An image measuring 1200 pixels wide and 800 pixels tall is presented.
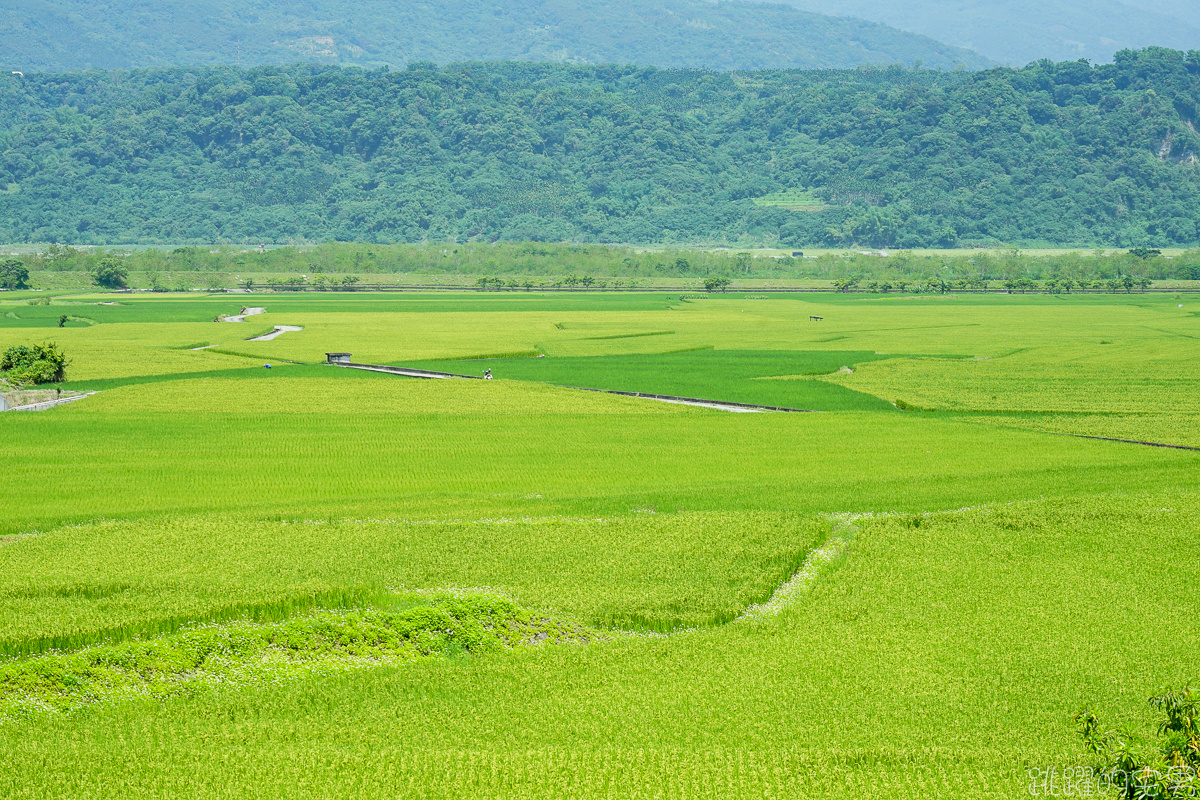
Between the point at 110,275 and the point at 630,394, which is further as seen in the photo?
the point at 110,275

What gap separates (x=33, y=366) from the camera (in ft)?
151

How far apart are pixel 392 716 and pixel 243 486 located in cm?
1497

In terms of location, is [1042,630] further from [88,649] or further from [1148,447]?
[1148,447]

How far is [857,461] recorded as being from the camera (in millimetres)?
28797

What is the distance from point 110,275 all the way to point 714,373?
94345mm

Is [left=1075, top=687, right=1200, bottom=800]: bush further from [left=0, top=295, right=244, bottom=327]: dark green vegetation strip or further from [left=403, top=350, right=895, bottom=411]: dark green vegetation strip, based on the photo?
[left=0, top=295, right=244, bottom=327]: dark green vegetation strip

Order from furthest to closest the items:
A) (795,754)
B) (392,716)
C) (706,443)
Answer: (706,443)
(392,716)
(795,754)

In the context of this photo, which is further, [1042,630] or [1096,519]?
[1096,519]

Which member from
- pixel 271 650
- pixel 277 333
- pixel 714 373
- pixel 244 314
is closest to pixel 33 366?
pixel 277 333

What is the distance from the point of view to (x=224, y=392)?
140ft

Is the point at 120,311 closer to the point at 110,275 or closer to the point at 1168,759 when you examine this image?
the point at 110,275

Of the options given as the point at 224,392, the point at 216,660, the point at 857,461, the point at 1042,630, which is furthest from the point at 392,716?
the point at 224,392

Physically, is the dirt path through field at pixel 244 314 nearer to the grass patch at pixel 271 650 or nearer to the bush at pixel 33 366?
the bush at pixel 33 366

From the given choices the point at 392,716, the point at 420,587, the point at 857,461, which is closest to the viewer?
the point at 392,716
